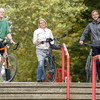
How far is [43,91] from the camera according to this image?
26.3 ft

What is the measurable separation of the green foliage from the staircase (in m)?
11.9

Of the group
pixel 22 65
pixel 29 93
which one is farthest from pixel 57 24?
pixel 29 93

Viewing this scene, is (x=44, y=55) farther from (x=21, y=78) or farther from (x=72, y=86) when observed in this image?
(x=21, y=78)

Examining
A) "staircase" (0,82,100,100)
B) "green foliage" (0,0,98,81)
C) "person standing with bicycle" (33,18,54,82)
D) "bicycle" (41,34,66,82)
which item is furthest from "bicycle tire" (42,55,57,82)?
"green foliage" (0,0,98,81)

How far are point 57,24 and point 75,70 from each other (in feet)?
9.60

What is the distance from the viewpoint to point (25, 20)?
20500mm

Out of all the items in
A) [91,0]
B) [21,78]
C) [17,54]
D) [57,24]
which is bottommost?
[21,78]

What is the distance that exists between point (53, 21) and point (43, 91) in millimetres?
12766

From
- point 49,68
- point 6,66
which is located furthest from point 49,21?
point 6,66

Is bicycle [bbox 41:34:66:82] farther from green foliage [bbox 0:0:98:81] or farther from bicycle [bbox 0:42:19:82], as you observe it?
green foliage [bbox 0:0:98:81]

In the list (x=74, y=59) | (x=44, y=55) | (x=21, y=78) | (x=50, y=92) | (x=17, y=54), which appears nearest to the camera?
(x=50, y=92)

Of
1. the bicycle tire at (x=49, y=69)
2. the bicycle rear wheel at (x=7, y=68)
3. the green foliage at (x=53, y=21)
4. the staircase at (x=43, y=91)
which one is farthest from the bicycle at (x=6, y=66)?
the green foliage at (x=53, y=21)

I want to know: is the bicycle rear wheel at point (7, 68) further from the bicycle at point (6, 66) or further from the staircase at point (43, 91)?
the staircase at point (43, 91)

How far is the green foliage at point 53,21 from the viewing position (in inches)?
805
